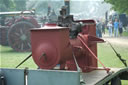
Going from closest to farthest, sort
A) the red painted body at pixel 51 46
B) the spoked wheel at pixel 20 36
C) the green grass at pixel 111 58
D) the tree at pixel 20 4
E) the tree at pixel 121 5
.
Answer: the red painted body at pixel 51 46, the green grass at pixel 111 58, the spoked wheel at pixel 20 36, the tree at pixel 121 5, the tree at pixel 20 4

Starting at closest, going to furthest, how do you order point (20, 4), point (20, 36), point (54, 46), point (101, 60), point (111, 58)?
point (54, 46) < point (101, 60) < point (111, 58) < point (20, 36) < point (20, 4)

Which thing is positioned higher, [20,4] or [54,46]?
[54,46]

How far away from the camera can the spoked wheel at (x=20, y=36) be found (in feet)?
54.7

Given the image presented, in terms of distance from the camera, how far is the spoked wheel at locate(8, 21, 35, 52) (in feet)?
54.7

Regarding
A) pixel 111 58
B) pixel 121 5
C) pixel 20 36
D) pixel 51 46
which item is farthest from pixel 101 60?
pixel 121 5

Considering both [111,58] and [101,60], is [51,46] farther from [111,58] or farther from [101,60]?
[111,58]

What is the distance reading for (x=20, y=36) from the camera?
55.1 feet

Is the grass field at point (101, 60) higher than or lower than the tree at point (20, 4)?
lower

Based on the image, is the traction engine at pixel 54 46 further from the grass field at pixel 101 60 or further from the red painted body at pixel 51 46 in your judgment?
the grass field at pixel 101 60

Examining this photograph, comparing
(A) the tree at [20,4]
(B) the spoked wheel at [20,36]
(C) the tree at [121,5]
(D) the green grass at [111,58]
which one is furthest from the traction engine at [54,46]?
(A) the tree at [20,4]

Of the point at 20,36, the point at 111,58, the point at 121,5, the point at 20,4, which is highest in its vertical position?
the point at 121,5

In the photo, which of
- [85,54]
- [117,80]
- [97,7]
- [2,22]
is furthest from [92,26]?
[97,7]

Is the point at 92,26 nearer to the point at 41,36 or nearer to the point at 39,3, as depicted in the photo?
the point at 41,36

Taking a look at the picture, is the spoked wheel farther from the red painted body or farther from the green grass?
the red painted body
